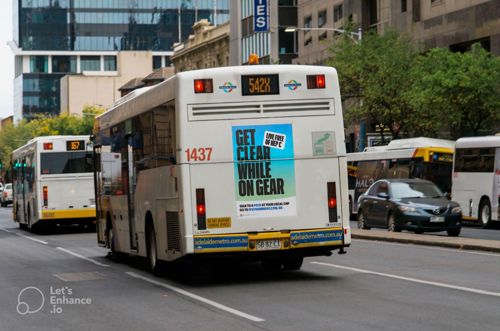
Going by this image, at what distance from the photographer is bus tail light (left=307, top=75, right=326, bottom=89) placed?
17250mm

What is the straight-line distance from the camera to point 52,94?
194250mm

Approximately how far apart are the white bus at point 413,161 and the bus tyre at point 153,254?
24186 millimetres

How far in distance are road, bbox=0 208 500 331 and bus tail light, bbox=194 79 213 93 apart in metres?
2.89

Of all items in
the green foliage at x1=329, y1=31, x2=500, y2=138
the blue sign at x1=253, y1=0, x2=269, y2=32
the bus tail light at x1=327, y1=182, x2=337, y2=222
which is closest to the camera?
the bus tail light at x1=327, y1=182, x2=337, y2=222

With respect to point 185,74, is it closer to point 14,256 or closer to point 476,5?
point 14,256

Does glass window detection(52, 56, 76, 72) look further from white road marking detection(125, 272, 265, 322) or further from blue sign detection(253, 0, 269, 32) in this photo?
white road marking detection(125, 272, 265, 322)

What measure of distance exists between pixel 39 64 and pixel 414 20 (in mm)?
140429

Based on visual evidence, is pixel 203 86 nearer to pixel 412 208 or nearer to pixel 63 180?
pixel 412 208

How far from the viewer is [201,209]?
16578 mm

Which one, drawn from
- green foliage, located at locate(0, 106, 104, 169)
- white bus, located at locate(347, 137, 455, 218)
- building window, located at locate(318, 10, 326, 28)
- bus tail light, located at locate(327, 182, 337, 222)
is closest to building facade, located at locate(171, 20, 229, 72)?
building window, located at locate(318, 10, 326, 28)

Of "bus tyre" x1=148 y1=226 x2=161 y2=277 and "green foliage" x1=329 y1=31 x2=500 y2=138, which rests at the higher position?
"green foliage" x1=329 y1=31 x2=500 y2=138

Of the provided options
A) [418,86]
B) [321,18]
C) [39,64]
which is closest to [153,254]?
[418,86]

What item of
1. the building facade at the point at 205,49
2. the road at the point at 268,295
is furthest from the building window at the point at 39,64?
the road at the point at 268,295

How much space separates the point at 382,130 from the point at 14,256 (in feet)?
111
